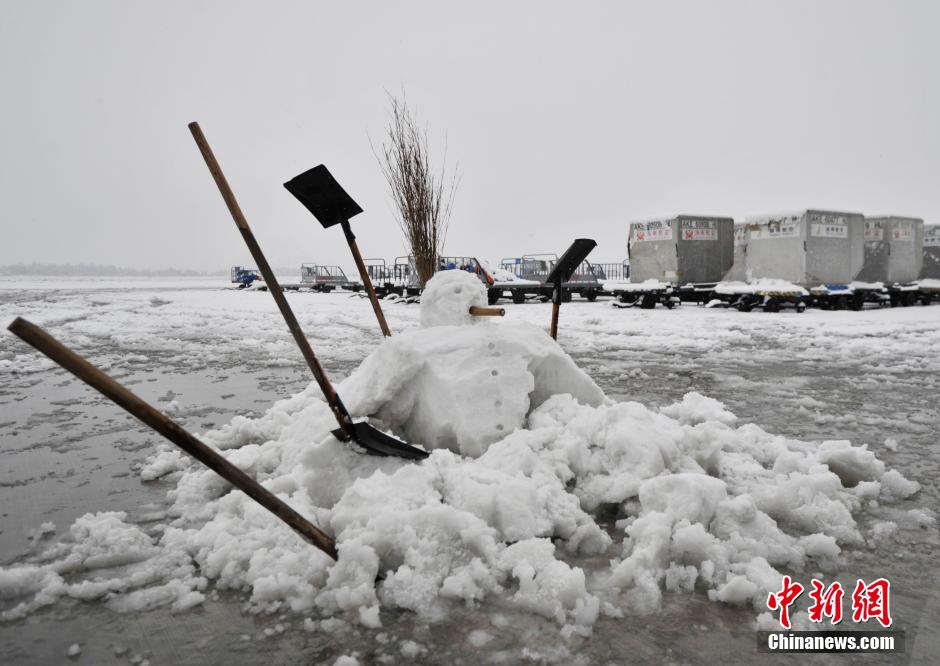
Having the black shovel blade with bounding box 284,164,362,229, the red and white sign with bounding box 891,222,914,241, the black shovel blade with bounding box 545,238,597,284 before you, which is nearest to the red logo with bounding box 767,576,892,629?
the black shovel blade with bounding box 545,238,597,284

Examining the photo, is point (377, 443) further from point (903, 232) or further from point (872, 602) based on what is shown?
point (903, 232)

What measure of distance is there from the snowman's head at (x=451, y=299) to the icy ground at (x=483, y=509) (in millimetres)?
986

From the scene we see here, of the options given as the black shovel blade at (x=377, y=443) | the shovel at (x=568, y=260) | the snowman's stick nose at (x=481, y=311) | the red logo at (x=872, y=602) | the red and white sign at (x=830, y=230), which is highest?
the red and white sign at (x=830, y=230)

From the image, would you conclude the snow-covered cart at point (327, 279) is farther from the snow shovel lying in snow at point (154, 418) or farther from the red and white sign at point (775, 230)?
the snow shovel lying in snow at point (154, 418)

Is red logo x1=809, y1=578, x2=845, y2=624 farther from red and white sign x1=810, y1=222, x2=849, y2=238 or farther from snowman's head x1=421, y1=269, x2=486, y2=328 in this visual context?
red and white sign x1=810, y1=222, x2=849, y2=238

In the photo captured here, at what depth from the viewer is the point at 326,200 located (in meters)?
2.92

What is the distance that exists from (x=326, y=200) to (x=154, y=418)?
1.78 meters

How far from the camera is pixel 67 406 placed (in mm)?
4562

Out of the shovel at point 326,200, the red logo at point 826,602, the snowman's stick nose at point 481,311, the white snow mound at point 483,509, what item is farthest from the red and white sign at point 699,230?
the red logo at point 826,602

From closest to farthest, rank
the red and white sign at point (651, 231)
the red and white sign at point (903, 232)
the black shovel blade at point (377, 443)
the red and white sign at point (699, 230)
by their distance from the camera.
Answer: the black shovel blade at point (377, 443), the red and white sign at point (699, 230), the red and white sign at point (651, 231), the red and white sign at point (903, 232)

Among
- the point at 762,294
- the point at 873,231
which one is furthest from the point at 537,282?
the point at 873,231

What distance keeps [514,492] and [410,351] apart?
939mm

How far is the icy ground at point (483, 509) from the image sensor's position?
158 cm

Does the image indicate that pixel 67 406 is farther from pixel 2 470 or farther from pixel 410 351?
pixel 410 351
